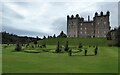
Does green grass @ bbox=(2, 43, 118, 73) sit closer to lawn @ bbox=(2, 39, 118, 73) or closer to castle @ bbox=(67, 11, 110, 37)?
lawn @ bbox=(2, 39, 118, 73)

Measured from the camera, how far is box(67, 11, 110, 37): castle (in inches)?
4552

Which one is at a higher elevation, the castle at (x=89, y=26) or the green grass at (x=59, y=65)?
the castle at (x=89, y=26)

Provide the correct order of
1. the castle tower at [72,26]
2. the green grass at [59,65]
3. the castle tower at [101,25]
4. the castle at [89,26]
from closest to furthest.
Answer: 1. the green grass at [59,65]
2. the castle tower at [101,25]
3. the castle at [89,26]
4. the castle tower at [72,26]

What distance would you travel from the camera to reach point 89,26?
12000 centimetres

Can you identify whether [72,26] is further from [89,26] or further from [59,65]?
[59,65]

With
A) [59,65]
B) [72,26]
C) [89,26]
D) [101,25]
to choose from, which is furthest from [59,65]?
[72,26]

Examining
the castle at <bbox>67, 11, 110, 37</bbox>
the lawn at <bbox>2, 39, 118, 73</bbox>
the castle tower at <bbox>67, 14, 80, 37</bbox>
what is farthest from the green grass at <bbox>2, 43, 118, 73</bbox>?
the castle tower at <bbox>67, 14, 80, 37</bbox>

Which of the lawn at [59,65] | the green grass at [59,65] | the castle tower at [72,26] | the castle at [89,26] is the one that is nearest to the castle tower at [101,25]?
the castle at [89,26]

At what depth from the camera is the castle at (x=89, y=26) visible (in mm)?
115613

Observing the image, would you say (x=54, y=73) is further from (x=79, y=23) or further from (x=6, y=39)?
(x=79, y=23)

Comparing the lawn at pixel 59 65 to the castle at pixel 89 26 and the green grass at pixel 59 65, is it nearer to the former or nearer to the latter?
the green grass at pixel 59 65

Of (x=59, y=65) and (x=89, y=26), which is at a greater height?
(x=89, y=26)

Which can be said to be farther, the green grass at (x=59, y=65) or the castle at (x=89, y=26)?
the castle at (x=89, y=26)

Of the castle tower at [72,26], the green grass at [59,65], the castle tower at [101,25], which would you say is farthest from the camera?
the castle tower at [72,26]
